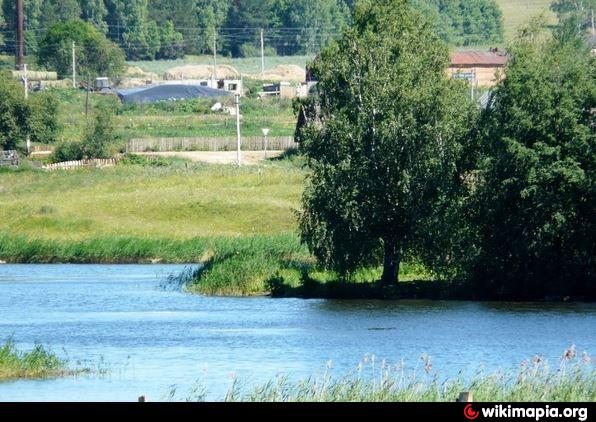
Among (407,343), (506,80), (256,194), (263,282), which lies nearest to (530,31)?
(506,80)

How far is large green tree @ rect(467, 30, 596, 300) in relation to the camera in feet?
169

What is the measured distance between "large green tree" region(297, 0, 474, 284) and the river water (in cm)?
296

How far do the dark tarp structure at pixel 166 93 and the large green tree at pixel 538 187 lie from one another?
356 ft

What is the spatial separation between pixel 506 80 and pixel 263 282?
12.1 m

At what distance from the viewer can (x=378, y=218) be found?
53.6 meters

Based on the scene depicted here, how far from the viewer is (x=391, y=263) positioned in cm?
5466

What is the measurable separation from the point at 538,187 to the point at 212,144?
68.1 meters

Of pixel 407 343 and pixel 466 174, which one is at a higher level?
pixel 466 174

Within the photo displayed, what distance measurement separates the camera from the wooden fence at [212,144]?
115 meters
